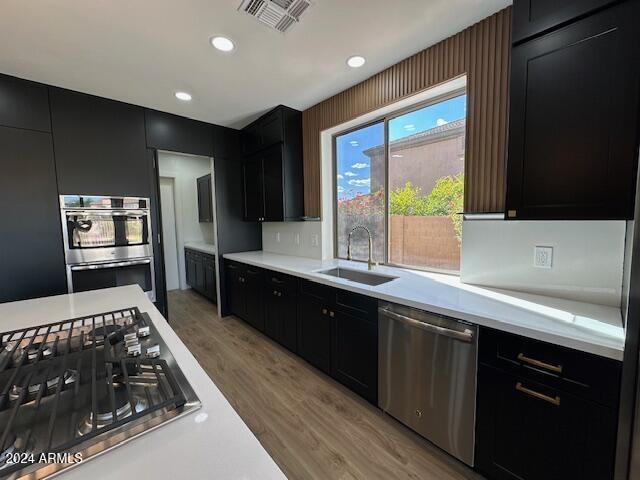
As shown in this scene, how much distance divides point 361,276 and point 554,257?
56.1 inches

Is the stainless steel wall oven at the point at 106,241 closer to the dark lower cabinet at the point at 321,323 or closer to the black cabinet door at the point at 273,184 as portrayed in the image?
the dark lower cabinet at the point at 321,323

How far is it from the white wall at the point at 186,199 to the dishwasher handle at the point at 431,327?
178 inches

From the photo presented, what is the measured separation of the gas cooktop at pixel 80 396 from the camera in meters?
0.52

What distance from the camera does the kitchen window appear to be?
217 centimetres

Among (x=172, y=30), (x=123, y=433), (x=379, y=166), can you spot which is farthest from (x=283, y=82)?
(x=123, y=433)

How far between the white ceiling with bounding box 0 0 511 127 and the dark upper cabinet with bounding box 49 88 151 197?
188mm

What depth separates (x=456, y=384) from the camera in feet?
4.77

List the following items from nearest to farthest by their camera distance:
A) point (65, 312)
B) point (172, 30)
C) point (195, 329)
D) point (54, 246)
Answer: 1. point (65, 312)
2. point (172, 30)
3. point (54, 246)
4. point (195, 329)

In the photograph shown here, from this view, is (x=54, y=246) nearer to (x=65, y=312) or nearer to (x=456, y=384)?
(x=65, y=312)

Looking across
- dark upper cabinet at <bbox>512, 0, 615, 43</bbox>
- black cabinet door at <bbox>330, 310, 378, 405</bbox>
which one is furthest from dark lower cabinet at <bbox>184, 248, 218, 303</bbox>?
dark upper cabinet at <bbox>512, 0, 615, 43</bbox>

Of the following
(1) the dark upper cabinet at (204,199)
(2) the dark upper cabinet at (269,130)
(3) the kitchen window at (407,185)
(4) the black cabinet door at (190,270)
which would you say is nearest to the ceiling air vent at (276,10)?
(3) the kitchen window at (407,185)

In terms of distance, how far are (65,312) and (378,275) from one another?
2090mm

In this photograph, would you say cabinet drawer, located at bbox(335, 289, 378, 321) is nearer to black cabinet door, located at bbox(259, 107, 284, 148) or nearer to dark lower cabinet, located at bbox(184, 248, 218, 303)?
black cabinet door, located at bbox(259, 107, 284, 148)

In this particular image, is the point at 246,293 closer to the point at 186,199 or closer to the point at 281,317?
the point at 281,317
